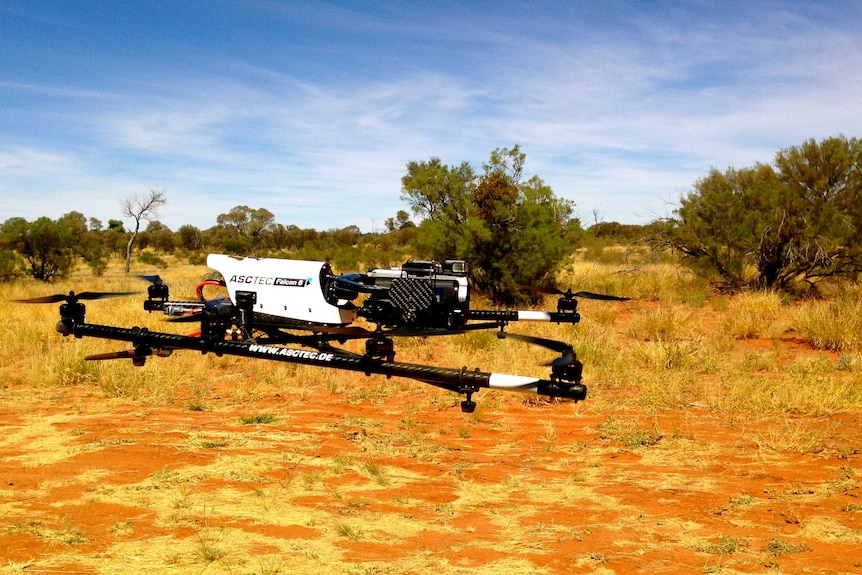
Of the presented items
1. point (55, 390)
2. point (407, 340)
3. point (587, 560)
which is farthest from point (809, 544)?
point (55, 390)

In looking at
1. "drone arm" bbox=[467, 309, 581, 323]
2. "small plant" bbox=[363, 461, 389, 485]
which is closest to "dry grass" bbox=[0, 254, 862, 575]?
"small plant" bbox=[363, 461, 389, 485]

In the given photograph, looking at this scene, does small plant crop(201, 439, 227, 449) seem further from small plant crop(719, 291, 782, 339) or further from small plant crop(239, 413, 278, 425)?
small plant crop(719, 291, 782, 339)

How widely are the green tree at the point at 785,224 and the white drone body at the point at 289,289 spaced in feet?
51.9

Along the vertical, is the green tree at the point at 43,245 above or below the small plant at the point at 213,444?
above

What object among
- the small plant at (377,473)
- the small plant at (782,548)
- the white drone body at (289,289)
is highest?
the white drone body at (289,289)

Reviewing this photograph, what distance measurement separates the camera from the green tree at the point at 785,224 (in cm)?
1755

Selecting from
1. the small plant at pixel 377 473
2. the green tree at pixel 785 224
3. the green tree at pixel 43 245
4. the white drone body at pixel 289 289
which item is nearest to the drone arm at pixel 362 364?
the white drone body at pixel 289 289

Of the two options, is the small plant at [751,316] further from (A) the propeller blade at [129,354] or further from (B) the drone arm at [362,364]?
(A) the propeller blade at [129,354]

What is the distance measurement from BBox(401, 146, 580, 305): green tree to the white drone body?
40.5 feet

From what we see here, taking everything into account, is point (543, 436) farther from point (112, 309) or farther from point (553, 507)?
point (112, 309)

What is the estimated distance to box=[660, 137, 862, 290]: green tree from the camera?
57.6ft

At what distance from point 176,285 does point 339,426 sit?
16.7 metres

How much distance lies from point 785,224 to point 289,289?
16.7m

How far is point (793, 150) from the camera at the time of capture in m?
20.0
